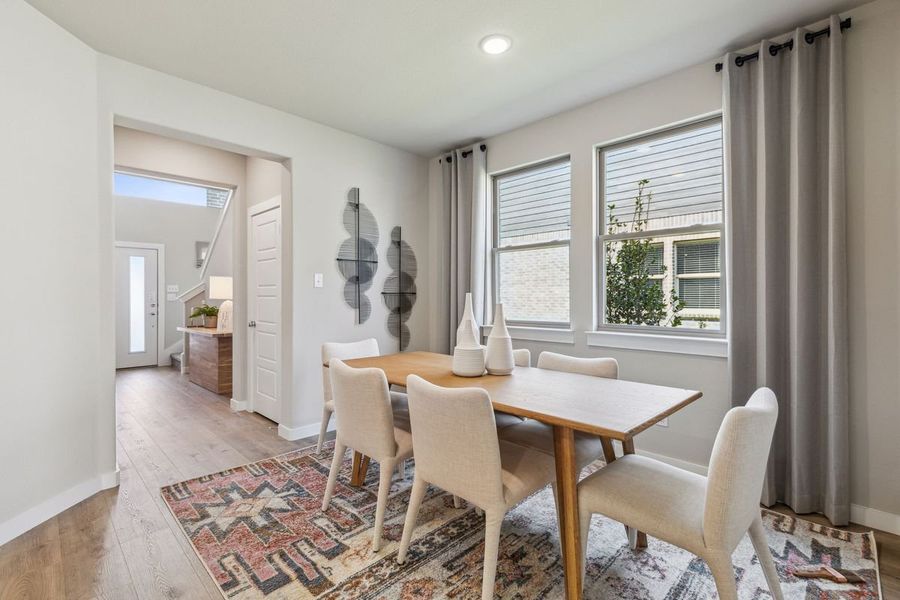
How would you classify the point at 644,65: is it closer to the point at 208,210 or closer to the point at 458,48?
the point at 458,48

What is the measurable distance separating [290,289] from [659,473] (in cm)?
286

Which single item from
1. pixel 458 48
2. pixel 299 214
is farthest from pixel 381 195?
pixel 458 48

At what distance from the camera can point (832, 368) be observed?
6.93 ft

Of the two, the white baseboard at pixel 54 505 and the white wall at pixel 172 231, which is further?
the white wall at pixel 172 231

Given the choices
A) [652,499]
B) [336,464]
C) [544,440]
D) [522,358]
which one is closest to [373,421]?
[336,464]

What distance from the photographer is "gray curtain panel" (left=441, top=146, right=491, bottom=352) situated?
3.85 metres

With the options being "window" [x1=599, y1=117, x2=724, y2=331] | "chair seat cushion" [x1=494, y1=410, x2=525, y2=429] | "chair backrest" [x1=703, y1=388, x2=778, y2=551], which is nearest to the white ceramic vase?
"chair seat cushion" [x1=494, y1=410, x2=525, y2=429]

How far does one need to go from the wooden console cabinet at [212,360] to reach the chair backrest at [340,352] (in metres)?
2.36

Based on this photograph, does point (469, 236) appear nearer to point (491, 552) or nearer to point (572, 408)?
Answer: point (572, 408)

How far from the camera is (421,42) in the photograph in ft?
7.92

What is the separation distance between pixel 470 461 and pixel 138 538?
1691mm

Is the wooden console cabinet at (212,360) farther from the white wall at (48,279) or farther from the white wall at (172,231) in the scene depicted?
the white wall at (172,231)

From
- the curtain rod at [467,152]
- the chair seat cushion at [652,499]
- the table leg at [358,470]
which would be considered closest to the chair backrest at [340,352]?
the table leg at [358,470]

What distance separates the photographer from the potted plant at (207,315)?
564cm
